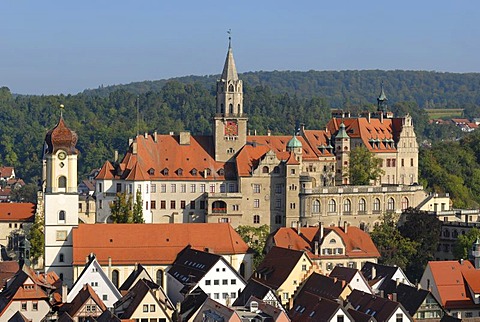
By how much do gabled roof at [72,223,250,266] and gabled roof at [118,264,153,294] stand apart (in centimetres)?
289

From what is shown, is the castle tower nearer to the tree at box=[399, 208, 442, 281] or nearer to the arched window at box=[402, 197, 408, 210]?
the arched window at box=[402, 197, 408, 210]

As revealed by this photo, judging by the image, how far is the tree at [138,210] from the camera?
108 m

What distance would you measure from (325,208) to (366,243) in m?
10.7

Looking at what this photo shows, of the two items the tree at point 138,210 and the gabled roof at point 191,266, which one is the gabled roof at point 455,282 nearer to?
the gabled roof at point 191,266

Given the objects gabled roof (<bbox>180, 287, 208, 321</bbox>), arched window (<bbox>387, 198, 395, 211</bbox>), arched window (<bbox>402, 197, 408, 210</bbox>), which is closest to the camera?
gabled roof (<bbox>180, 287, 208, 321</bbox>)

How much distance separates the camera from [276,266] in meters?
93.6

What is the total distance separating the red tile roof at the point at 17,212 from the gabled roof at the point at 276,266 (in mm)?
37474

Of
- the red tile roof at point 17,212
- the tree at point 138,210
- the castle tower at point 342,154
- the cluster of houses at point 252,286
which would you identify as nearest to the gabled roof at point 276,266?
the cluster of houses at point 252,286

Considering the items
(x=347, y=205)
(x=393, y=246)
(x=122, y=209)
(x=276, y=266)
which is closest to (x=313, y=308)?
(x=276, y=266)

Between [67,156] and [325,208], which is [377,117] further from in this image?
[67,156]

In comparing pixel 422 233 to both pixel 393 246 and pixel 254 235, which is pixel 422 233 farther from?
pixel 254 235

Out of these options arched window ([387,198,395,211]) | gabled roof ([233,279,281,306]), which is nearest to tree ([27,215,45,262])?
gabled roof ([233,279,281,306])

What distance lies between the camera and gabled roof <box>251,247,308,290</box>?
298 ft

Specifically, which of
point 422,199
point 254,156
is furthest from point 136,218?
point 422,199
